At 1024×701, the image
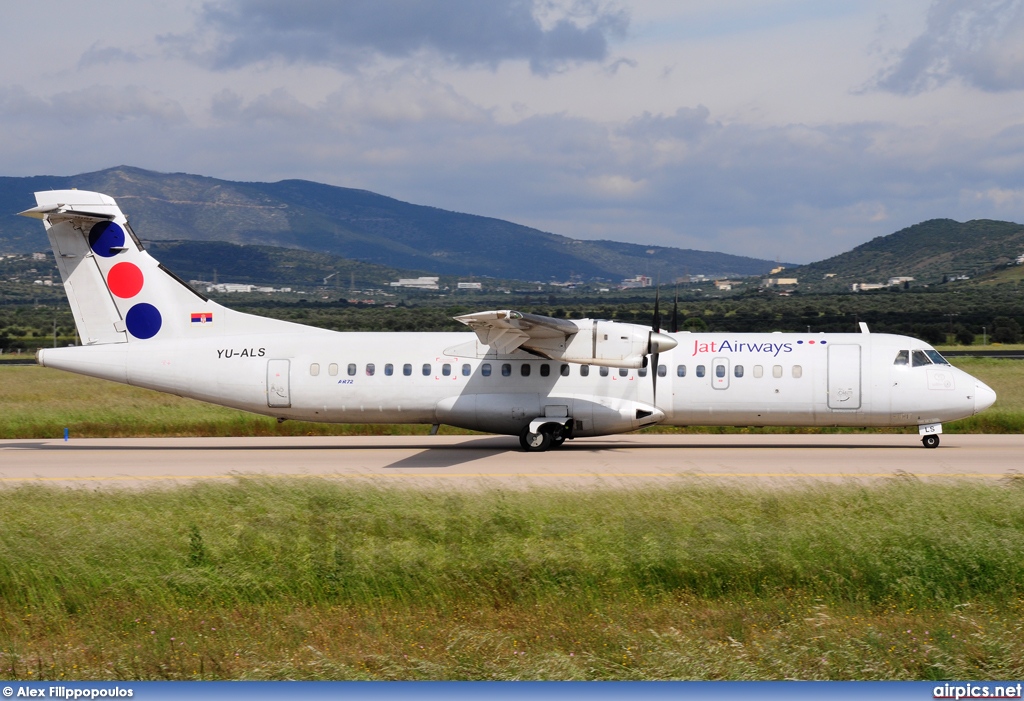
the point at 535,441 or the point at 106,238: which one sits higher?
the point at 106,238

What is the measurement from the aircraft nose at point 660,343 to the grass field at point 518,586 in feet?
23.9

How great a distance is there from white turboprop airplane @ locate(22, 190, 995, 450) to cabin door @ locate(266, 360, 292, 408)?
0.03 m

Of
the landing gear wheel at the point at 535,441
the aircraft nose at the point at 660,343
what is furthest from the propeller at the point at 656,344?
the landing gear wheel at the point at 535,441

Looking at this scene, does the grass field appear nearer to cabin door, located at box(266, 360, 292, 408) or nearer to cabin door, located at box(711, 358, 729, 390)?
cabin door, located at box(711, 358, 729, 390)

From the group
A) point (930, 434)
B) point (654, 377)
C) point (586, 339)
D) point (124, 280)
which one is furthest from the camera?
point (124, 280)

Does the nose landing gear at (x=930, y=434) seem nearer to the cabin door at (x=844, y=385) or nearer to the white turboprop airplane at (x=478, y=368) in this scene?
the white turboprop airplane at (x=478, y=368)

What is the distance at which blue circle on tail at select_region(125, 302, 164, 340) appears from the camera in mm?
25000

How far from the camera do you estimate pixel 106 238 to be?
988 inches

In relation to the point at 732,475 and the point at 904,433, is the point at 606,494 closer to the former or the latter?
the point at 732,475

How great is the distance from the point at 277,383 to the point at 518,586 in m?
14.8

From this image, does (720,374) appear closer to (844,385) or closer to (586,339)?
(844,385)

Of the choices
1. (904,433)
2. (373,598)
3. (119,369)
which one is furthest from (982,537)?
(119,369)

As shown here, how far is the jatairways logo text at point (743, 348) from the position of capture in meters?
24.1

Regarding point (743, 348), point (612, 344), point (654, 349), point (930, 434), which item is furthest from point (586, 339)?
point (930, 434)
